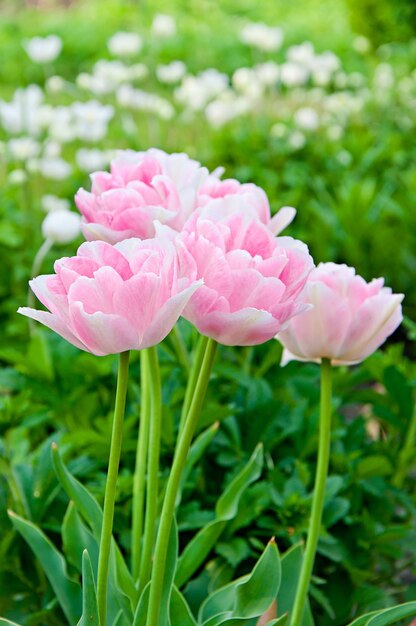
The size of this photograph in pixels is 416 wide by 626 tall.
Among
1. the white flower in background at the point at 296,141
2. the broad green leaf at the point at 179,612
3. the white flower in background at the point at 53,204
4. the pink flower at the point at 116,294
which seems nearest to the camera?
the pink flower at the point at 116,294

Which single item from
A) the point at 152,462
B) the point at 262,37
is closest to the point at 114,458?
the point at 152,462

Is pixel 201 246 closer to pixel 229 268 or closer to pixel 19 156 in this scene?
pixel 229 268

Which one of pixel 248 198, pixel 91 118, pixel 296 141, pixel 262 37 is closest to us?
pixel 248 198

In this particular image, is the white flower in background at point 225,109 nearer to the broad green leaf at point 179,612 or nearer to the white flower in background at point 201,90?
the white flower in background at point 201,90

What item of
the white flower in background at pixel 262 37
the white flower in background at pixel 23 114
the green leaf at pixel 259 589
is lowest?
the white flower in background at pixel 23 114

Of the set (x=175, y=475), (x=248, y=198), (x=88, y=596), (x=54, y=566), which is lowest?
(x=54, y=566)

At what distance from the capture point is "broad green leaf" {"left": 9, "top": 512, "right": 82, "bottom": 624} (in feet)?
4.70

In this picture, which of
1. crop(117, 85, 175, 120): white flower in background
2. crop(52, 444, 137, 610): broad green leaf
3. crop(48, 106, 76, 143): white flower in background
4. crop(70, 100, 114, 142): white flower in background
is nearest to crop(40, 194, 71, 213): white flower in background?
crop(48, 106, 76, 143): white flower in background

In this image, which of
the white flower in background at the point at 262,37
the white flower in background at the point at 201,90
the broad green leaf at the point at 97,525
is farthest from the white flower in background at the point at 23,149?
the broad green leaf at the point at 97,525

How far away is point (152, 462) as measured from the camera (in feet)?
4.04

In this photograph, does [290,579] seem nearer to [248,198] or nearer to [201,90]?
[248,198]

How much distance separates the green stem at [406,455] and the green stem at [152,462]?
815 millimetres

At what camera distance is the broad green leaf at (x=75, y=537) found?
146cm

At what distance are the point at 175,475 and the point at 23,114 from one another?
8.39 feet
